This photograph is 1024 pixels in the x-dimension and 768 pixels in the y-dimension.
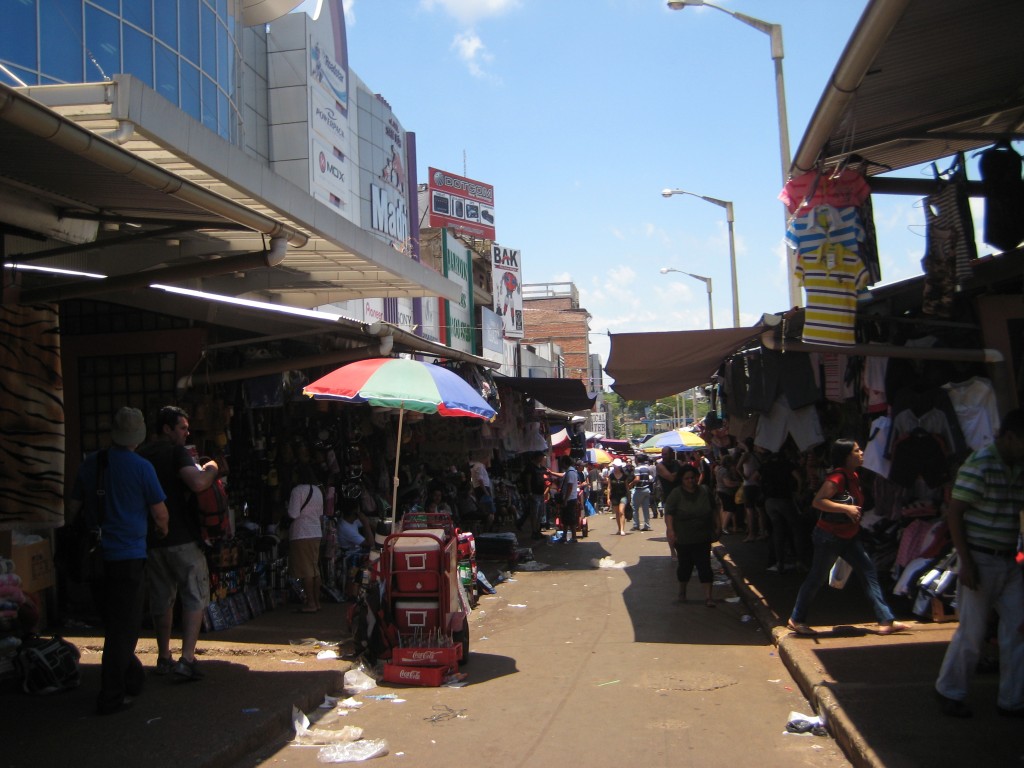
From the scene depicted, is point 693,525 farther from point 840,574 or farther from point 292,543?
point 292,543

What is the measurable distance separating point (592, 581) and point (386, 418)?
404 cm

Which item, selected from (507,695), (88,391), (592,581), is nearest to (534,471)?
(592,581)

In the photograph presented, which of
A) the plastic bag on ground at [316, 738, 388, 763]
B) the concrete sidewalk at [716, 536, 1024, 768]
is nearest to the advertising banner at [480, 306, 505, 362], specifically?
the concrete sidewalk at [716, 536, 1024, 768]

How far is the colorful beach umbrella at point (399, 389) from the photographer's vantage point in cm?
857

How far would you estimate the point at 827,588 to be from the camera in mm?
10852

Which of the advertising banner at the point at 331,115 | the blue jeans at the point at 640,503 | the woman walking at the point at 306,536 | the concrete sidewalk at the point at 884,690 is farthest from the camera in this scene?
the blue jeans at the point at 640,503

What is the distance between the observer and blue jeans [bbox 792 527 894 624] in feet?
26.3

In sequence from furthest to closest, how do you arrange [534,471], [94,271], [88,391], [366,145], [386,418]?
[366,145]
[534,471]
[386,418]
[88,391]
[94,271]

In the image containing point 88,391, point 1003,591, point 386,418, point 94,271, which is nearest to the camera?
point 1003,591

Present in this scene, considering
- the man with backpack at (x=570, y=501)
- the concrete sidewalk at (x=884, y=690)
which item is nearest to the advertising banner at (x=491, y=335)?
the man with backpack at (x=570, y=501)

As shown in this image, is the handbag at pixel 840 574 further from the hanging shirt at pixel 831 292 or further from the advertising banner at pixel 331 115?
the advertising banner at pixel 331 115

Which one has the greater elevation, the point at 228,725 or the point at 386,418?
the point at 386,418

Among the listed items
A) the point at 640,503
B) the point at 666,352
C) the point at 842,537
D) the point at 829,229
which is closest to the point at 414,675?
the point at 842,537

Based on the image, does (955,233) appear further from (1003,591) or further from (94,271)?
(94,271)
